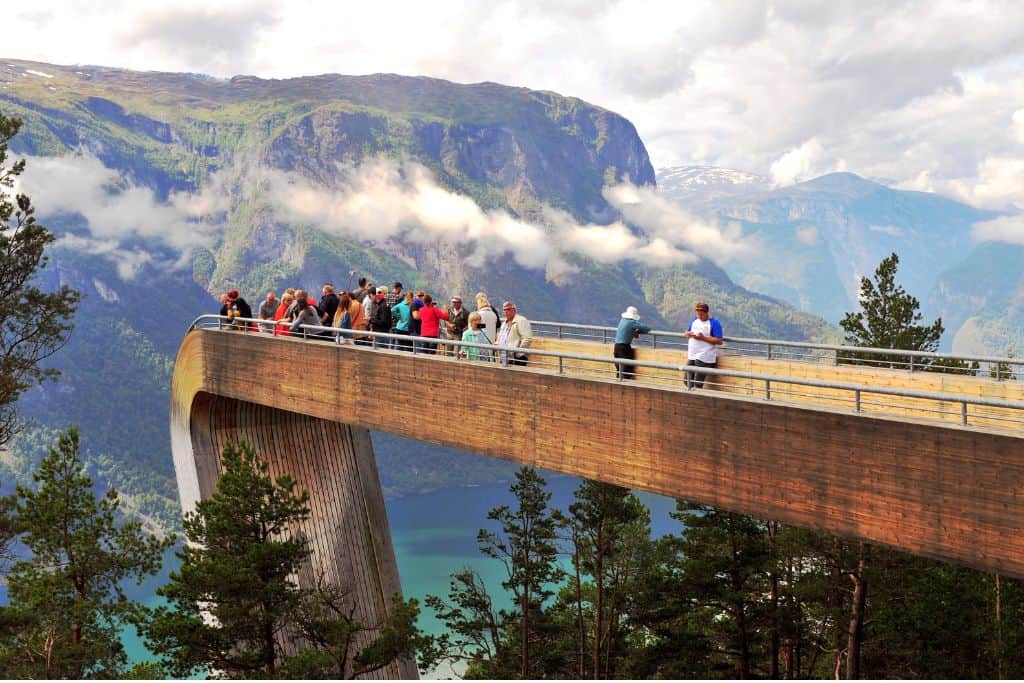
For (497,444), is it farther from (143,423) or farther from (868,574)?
(143,423)

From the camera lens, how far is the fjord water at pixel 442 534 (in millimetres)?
104831

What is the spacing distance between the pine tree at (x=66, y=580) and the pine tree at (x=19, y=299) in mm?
1904

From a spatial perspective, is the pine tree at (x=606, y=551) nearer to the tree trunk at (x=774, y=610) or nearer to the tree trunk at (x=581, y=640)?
the tree trunk at (x=581, y=640)

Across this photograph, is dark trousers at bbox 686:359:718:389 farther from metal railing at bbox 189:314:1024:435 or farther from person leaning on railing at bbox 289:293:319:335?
person leaning on railing at bbox 289:293:319:335

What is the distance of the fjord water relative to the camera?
10483 cm

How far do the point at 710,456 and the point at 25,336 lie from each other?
16.0 metres

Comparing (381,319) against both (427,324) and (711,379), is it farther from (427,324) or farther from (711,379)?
(711,379)

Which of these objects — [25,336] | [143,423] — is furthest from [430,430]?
→ [143,423]

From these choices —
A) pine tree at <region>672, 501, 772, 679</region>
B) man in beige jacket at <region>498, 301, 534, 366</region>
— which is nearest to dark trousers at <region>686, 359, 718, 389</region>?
man in beige jacket at <region>498, 301, 534, 366</region>

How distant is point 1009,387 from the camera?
1179 cm

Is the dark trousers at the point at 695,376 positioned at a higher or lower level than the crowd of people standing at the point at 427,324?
lower

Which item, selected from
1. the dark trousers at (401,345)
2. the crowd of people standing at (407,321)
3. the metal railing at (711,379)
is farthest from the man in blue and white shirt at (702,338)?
the dark trousers at (401,345)

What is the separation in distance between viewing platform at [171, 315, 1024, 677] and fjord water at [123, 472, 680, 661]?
231 ft

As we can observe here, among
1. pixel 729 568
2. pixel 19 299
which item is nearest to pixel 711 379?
pixel 729 568
